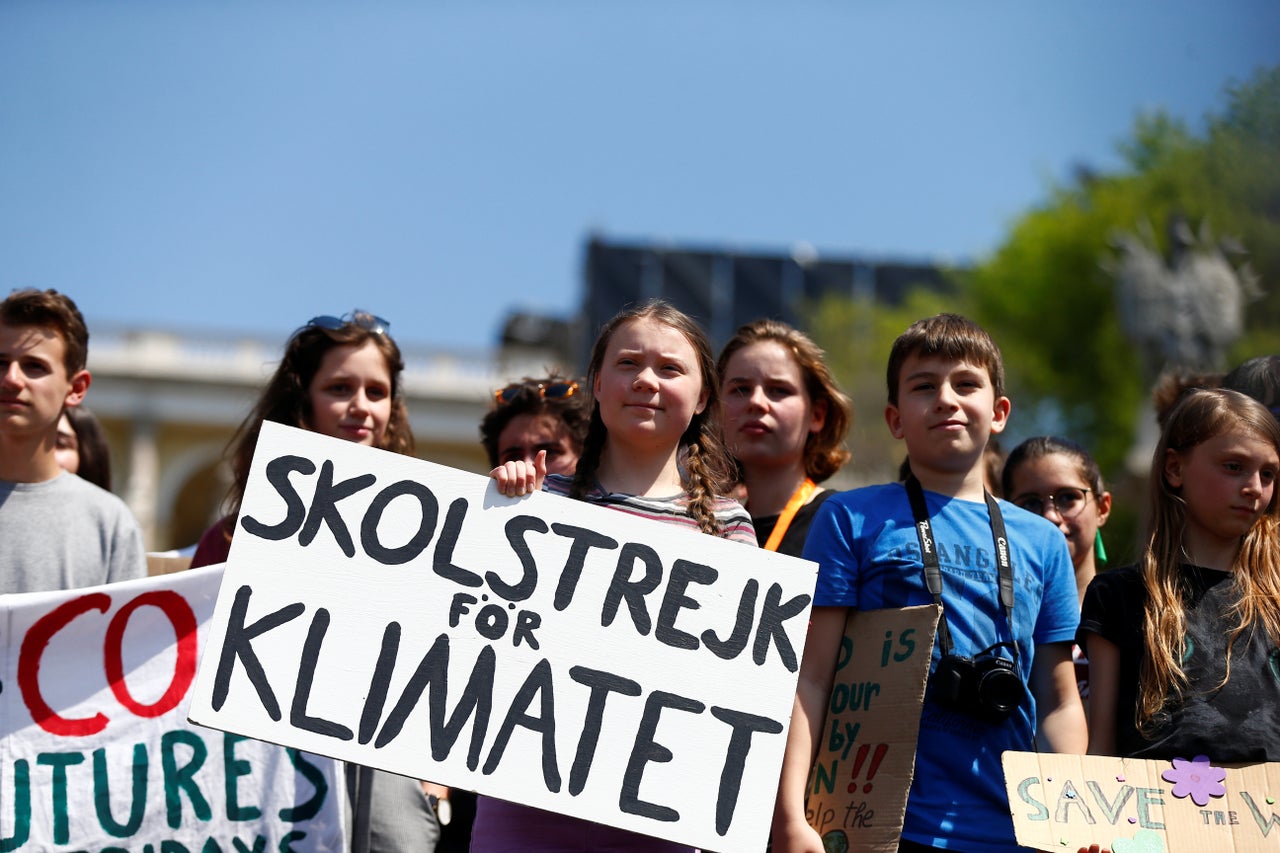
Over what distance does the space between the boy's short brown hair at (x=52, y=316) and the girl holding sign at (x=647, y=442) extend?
4.87ft

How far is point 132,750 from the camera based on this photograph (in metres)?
3.63

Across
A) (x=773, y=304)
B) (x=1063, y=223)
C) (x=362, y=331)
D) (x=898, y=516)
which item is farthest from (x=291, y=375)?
(x=773, y=304)

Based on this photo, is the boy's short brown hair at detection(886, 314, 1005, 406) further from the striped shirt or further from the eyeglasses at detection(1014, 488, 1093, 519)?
the eyeglasses at detection(1014, 488, 1093, 519)

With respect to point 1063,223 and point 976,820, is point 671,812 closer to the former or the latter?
point 976,820

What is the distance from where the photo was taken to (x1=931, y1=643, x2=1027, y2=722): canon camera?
296 centimetres

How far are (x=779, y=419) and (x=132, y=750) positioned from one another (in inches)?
71.0

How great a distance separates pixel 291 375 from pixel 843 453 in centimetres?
154

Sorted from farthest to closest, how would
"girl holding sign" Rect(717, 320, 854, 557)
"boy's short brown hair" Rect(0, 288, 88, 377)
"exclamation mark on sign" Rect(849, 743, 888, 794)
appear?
"girl holding sign" Rect(717, 320, 854, 557) < "boy's short brown hair" Rect(0, 288, 88, 377) < "exclamation mark on sign" Rect(849, 743, 888, 794)

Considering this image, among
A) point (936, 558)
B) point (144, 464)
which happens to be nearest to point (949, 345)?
point (936, 558)

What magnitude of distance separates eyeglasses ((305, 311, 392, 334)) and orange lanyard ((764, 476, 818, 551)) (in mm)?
1244

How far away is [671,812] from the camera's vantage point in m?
2.81

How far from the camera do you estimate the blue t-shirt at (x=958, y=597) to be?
9.78ft

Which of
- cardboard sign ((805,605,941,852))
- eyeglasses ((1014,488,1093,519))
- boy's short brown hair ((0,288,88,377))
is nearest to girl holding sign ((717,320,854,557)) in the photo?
eyeglasses ((1014,488,1093,519))

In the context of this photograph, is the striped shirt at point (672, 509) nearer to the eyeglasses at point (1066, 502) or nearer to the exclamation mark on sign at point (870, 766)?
the exclamation mark on sign at point (870, 766)
